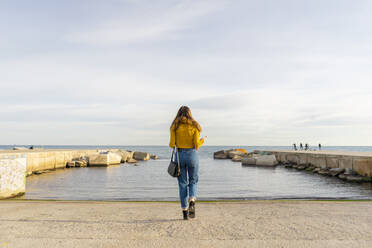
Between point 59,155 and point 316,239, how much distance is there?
1354 inches

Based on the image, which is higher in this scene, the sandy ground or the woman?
the woman

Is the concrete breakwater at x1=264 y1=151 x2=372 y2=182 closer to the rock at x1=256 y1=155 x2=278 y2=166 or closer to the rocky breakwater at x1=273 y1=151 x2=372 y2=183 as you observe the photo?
the rocky breakwater at x1=273 y1=151 x2=372 y2=183

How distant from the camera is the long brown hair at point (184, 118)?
17.8ft

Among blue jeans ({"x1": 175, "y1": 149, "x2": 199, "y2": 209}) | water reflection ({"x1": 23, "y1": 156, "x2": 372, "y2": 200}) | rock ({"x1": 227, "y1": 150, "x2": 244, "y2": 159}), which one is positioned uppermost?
blue jeans ({"x1": 175, "y1": 149, "x2": 199, "y2": 209})

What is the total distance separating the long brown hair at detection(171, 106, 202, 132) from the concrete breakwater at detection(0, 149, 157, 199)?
6.80 meters

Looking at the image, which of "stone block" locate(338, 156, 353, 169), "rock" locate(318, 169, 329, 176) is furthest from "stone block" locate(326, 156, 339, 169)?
"rock" locate(318, 169, 329, 176)

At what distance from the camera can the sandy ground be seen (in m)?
3.89

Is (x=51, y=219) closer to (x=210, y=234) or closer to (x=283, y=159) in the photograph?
(x=210, y=234)

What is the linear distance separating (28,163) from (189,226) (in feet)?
82.1

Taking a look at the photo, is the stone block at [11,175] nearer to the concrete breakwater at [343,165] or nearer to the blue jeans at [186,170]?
the blue jeans at [186,170]

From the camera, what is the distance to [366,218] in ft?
16.8

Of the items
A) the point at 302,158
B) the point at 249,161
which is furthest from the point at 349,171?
the point at 249,161

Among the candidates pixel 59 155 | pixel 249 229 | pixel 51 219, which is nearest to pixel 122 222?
pixel 51 219

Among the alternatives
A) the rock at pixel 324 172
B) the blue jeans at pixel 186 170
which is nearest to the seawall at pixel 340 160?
the rock at pixel 324 172
